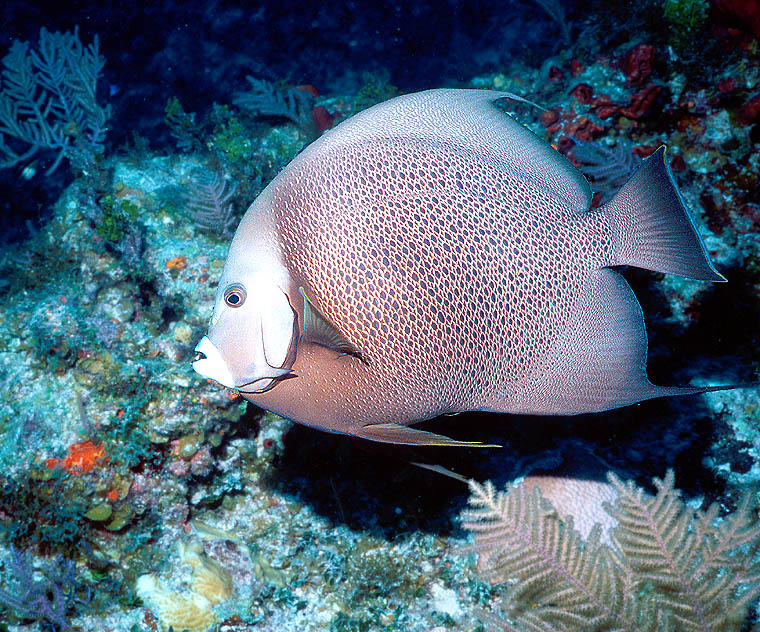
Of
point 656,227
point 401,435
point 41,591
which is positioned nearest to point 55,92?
point 41,591

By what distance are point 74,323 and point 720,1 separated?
5594 millimetres

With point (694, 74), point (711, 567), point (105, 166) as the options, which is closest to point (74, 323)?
point (105, 166)

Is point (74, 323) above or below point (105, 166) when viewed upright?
below

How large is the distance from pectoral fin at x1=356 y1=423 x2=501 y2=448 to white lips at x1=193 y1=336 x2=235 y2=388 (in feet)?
1.50

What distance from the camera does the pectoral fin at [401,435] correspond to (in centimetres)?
136

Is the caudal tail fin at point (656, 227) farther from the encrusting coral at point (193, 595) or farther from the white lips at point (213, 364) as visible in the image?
the encrusting coral at point (193, 595)

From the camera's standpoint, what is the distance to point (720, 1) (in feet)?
12.1

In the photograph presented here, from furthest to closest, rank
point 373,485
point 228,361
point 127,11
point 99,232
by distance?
point 127,11 < point 99,232 < point 373,485 < point 228,361

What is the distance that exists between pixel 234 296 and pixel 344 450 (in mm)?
1458

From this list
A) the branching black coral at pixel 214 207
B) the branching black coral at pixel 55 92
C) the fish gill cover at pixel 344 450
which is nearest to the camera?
the fish gill cover at pixel 344 450

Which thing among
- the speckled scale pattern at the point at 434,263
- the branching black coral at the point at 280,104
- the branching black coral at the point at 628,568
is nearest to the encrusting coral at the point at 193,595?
the branching black coral at the point at 628,568

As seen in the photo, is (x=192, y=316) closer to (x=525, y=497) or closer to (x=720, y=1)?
(x=525, y=497)

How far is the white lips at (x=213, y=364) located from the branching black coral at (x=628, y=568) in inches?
39.7

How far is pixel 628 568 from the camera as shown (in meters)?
1.60
